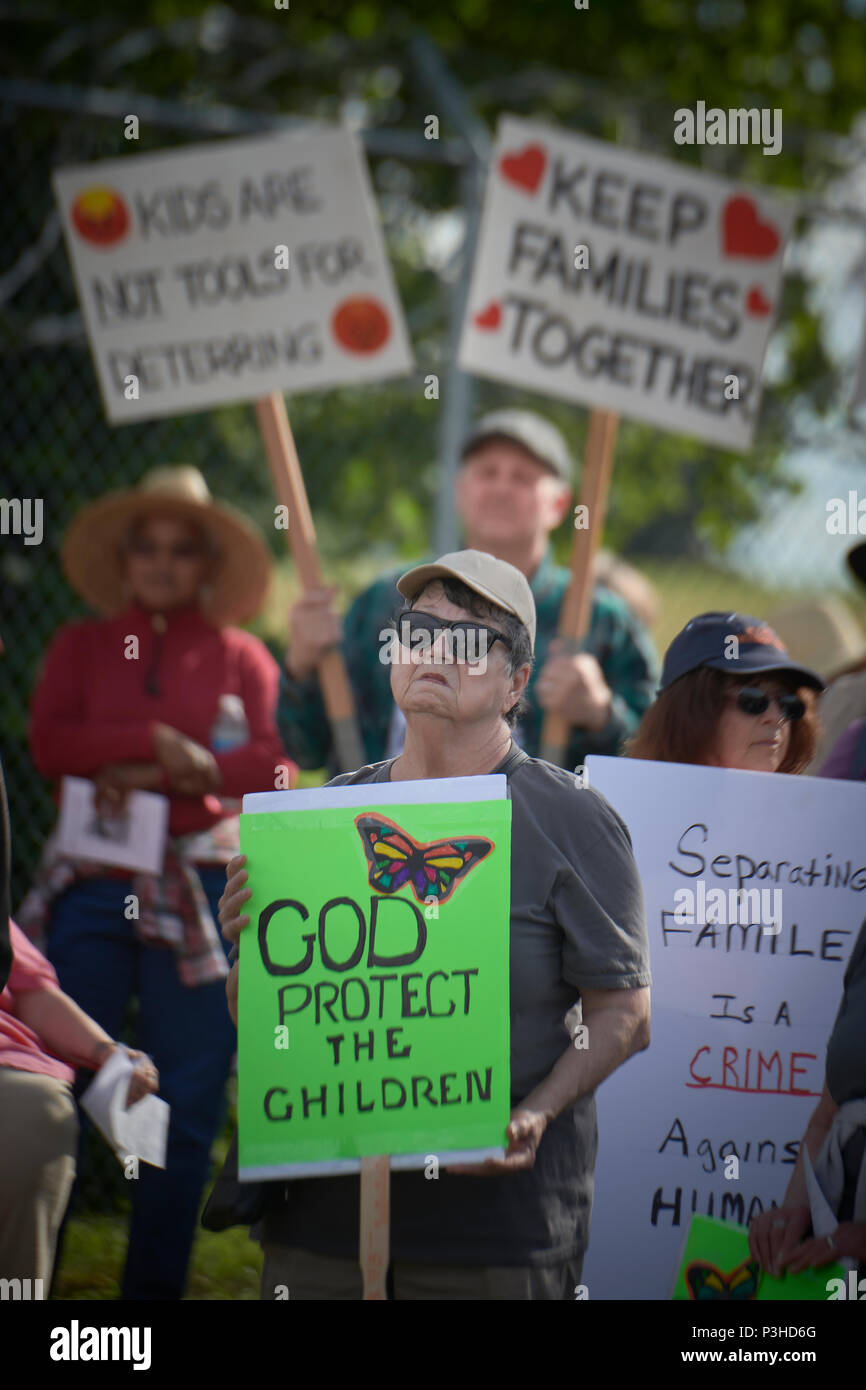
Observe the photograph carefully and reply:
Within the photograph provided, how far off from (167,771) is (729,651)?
154cm

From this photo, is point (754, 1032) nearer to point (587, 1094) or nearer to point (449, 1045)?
point (587, 1094)

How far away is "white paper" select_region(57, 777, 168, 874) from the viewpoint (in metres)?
3.45

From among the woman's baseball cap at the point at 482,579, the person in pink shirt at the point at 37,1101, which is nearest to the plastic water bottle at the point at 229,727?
the person in pink shirt at the point at 37,1101

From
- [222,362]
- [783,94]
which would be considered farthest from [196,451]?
[783,94]

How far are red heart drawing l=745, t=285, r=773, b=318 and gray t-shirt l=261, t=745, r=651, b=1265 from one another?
2198 mm

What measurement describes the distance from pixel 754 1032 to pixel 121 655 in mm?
1920

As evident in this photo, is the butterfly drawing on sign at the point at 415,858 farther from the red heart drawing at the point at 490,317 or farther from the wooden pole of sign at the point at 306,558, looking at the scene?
the red heart drawing at the point at 490,317

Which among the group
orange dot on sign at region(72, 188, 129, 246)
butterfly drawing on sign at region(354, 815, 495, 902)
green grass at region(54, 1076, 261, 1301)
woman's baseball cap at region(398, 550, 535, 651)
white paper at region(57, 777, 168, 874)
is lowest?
green grass at region(54, 1076, 261, 1301)

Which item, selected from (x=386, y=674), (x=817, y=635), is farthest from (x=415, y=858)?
(x=817, y=635)

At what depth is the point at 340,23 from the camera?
611cm

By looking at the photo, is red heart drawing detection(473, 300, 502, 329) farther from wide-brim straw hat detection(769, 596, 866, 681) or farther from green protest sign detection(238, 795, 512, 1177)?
green protest sign detection(238, 795, 512, 1177)

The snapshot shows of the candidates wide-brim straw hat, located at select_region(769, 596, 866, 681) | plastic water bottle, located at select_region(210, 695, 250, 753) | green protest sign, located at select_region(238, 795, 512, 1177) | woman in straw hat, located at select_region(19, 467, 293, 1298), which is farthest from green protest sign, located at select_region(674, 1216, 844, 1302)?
wide-brim straw hat, located at select_region(769, 596, 866, 681)

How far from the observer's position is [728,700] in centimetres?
267
